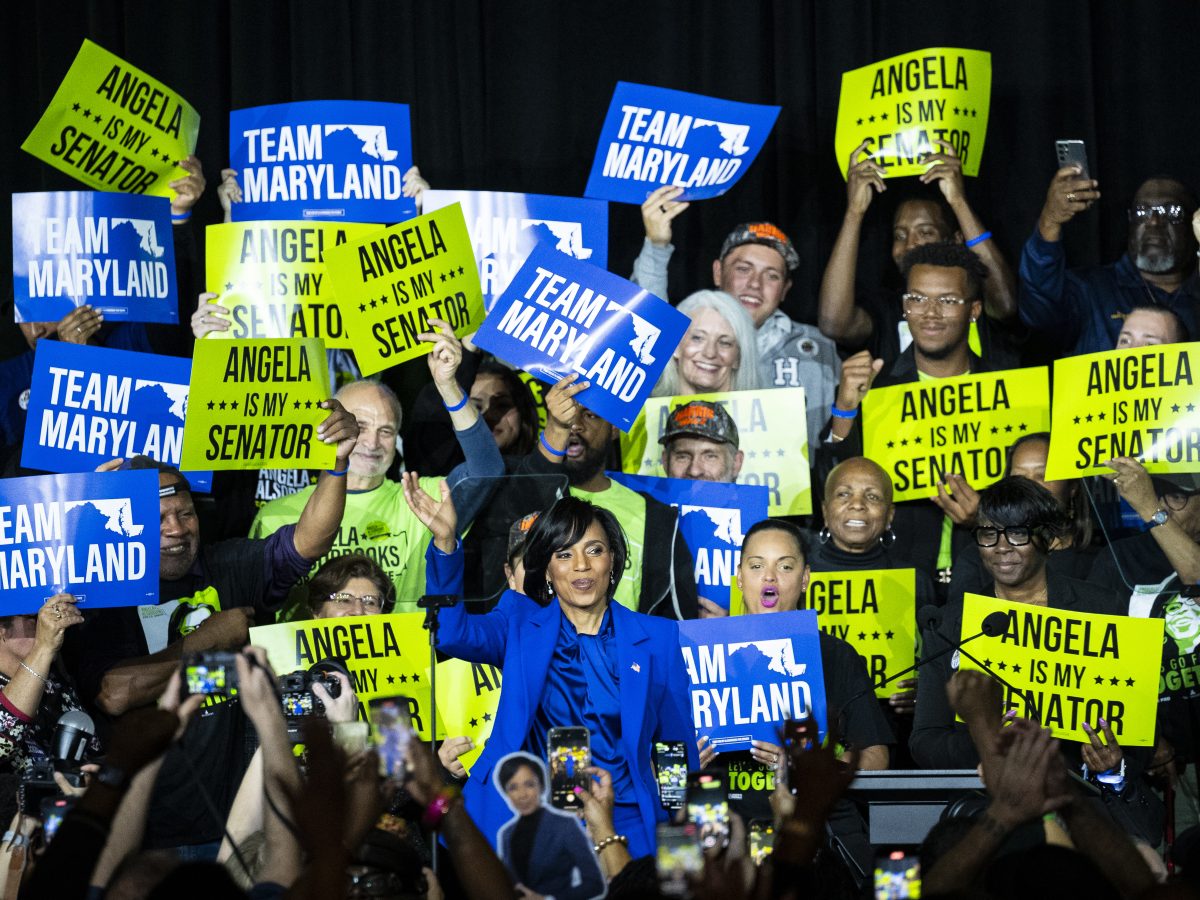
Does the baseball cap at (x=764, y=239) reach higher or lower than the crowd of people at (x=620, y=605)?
higher

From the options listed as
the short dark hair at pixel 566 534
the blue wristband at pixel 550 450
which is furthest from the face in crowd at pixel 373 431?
the short dark hair at pixel 566 534

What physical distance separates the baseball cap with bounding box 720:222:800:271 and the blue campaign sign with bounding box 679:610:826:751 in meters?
2.08

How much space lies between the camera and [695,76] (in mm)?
7656

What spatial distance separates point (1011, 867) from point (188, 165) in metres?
4.76

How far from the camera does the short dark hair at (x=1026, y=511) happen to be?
5.06 metres

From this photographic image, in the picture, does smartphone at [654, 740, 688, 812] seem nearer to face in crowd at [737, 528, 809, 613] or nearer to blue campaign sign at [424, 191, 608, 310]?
face in crowd at [737, 528, 809, 613]

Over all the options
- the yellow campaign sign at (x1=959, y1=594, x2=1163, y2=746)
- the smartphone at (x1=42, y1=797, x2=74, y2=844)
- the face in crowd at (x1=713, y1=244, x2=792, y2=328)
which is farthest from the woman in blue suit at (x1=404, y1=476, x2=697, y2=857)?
the face in crowd at (x1=713, y1=244, x2=792, y2=328)

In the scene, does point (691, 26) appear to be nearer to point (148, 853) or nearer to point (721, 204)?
point (721, 204)

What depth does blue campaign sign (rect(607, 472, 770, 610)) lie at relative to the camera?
18.9 ft

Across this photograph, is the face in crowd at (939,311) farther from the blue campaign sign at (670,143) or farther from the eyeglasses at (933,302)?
the blue campaign sign at (670,143)

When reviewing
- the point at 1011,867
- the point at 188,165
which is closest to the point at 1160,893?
the point at 1011,867

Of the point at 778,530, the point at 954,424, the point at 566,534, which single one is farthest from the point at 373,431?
the point at 954,424

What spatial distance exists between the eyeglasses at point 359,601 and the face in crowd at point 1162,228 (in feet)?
10.0

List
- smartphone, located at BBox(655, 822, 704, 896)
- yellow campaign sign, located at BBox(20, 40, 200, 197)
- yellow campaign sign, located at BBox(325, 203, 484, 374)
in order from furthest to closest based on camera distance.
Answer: yellow campaign sign, located at BBox(20, 40, 200, 197) → yellow campaign sign, located at BBox(325, 203, 484, 374) → smartphone, located at BBox(655, 822, 704, 896)
